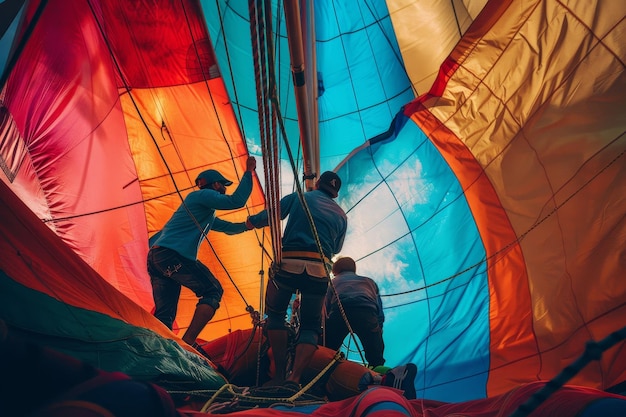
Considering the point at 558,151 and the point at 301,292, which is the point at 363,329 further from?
the point at 558,151

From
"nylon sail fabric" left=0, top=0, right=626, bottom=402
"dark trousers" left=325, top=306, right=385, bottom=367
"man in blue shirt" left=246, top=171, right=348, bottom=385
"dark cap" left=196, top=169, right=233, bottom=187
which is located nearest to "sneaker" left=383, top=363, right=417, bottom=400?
"man in blue shirt" left=246, top=171, right=348, bottom=385

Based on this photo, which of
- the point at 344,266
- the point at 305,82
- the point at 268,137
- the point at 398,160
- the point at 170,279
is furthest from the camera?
the point at 398,160

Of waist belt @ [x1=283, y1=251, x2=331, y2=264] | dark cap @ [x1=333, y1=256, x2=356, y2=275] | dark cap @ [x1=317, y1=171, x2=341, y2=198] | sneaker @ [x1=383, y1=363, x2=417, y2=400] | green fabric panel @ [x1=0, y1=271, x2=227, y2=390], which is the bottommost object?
green fabric panel @ [x1=0, y1=271, x2=227, y2=390]

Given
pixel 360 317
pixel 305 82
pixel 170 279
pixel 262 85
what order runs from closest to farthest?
pixel 262 85 < pixel 170 279 < pixel 360 317 < pixel 305 82

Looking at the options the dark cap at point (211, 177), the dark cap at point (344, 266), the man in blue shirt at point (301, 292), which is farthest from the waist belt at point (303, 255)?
the dark cap at point (344, 266)

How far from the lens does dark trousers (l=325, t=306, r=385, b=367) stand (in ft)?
10.8

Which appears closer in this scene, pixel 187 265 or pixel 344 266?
pixel 187 265

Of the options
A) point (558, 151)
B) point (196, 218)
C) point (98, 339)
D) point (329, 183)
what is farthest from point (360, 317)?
point (98, 339)

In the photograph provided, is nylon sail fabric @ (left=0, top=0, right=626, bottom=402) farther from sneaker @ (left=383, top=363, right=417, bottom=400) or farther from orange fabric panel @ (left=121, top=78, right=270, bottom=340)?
sneaker @ (left=383, top=363, right=417, bottom=400)

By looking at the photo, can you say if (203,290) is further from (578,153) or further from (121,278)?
(578,153)

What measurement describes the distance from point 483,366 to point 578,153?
137 cm

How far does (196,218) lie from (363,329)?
1354 mm

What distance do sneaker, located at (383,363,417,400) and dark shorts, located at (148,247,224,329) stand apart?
1.28 m

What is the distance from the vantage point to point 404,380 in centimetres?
237
